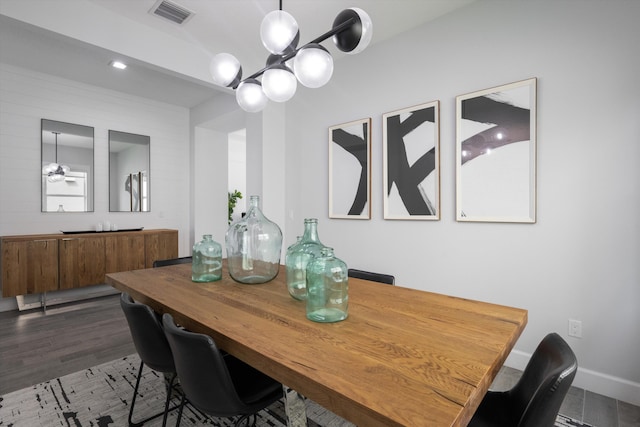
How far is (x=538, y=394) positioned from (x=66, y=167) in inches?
203

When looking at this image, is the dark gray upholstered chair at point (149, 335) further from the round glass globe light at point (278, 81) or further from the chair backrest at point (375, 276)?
the round glass globe light at point (278, 81)

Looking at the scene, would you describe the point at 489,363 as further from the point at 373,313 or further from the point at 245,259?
the point at 245,259

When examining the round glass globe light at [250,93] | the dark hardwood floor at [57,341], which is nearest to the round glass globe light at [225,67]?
the round glass globe light at [250,93]

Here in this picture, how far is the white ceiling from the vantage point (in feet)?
8.17

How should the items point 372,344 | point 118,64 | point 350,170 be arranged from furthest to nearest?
point 118,64 → point 350,170 → point 372,344

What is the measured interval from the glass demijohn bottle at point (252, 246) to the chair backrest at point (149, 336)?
45 centimetres

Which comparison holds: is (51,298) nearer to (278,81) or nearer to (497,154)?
(278,81)

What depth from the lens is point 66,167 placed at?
4.11 meters

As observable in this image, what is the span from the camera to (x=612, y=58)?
193 centimetres

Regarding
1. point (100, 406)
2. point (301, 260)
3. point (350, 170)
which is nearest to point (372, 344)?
point (301, 260)

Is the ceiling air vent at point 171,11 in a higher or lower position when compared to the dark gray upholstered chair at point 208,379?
higher

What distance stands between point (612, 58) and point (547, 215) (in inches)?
39.9

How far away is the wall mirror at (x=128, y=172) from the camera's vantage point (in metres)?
4.52

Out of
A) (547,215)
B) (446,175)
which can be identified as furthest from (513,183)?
(446,175)
